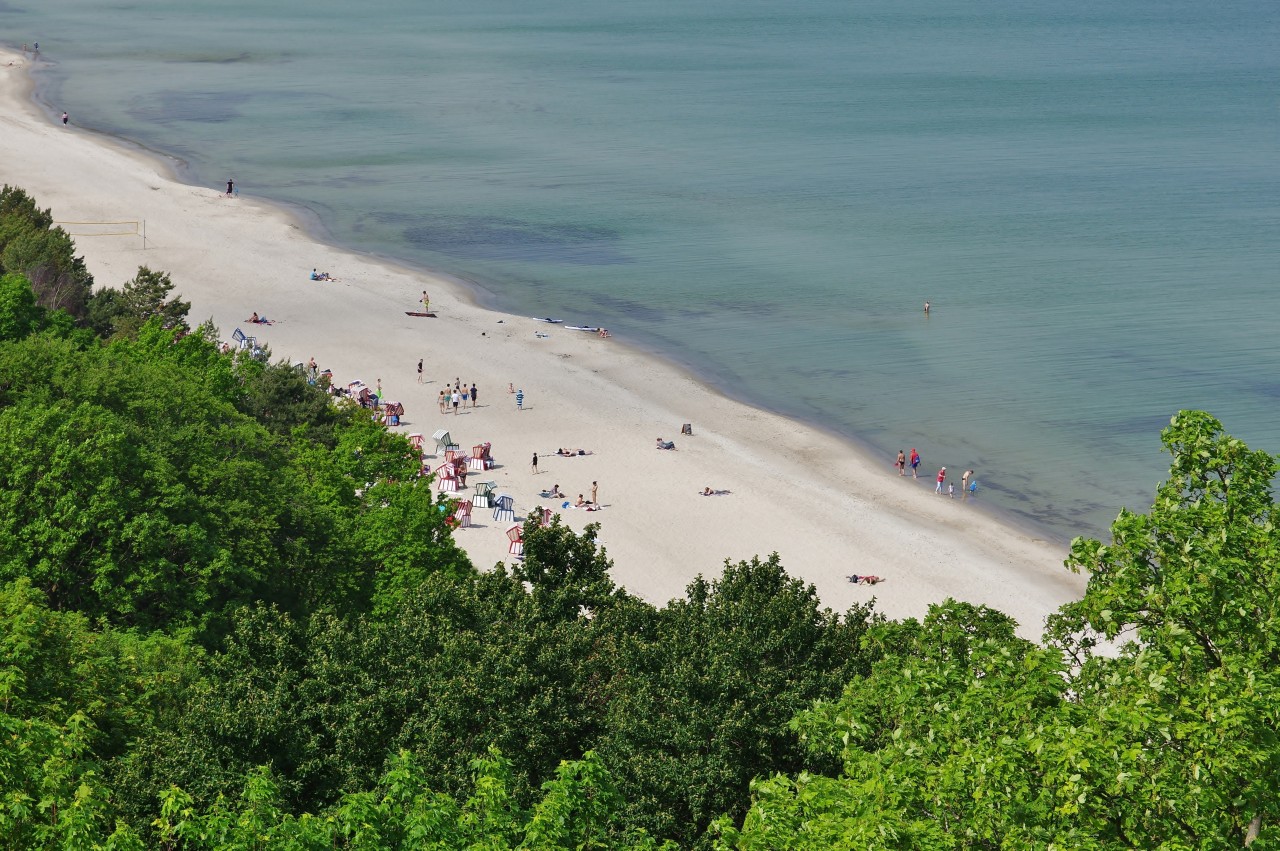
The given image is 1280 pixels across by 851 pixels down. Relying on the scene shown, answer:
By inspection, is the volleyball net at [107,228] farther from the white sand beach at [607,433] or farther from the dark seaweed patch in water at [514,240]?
the dark seaweed patch in water at [514,240]

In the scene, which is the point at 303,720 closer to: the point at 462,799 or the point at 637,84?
the point at 462,799

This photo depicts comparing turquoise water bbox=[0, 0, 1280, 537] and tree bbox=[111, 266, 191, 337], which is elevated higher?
turquoise water bbox=[0, 0, 1280, 537]

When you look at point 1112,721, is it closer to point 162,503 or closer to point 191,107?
point 162,503

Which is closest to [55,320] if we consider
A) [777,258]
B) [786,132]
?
[777,258]

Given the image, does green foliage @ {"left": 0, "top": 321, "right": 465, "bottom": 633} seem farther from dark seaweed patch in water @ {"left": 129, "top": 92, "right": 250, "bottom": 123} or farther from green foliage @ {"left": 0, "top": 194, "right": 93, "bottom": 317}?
dark seaweed patch in water @ {"left": 129, "top": 92, "right": 250, "bottom": 123}

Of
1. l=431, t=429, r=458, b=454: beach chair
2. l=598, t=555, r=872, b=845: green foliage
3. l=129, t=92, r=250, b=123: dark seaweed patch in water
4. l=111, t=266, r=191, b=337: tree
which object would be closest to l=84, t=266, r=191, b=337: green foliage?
l=111, t=266, r=191, b=337: tree

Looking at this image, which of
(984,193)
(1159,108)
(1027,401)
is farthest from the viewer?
(1159,108)

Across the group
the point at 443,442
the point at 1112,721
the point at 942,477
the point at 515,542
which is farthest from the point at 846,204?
the point at 1112,721
